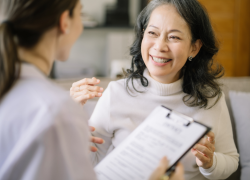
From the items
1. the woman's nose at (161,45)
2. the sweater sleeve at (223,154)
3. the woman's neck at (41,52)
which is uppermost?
the woman's neck at (41,52)

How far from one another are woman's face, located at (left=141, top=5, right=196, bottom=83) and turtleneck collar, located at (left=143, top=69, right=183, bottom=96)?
5 cm

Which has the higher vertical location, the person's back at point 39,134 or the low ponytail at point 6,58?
the low ponytail at point 6,58

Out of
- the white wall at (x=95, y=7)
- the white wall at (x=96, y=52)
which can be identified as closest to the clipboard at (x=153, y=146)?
the white wall at (x=96, y=52)

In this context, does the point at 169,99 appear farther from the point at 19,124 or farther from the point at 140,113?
the point at 19,124

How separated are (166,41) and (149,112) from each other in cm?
33

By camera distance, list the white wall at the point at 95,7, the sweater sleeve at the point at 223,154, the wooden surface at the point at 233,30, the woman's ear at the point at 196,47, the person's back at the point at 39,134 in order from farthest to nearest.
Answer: the white wall at the point at 95,7
the wooden surface at the point at 233,30
the woman's ear at the point at 196,47
the sweater sleeve at the point at 223,154
the person's back at the point at 39,134

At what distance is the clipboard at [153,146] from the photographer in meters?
0.75

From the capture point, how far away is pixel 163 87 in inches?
47.9

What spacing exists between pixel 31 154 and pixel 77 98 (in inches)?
21.9

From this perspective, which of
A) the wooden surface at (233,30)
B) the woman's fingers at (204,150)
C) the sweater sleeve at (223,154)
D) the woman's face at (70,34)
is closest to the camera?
the woman's face at (70,34)

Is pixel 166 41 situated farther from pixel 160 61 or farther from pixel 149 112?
pixel 149 112

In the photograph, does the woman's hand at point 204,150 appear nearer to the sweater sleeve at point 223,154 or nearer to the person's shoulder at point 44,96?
the sweater sleeve at point 223,154

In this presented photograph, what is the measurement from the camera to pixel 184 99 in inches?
48.7

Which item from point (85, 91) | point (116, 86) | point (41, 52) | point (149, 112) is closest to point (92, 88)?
point (85, 91)
